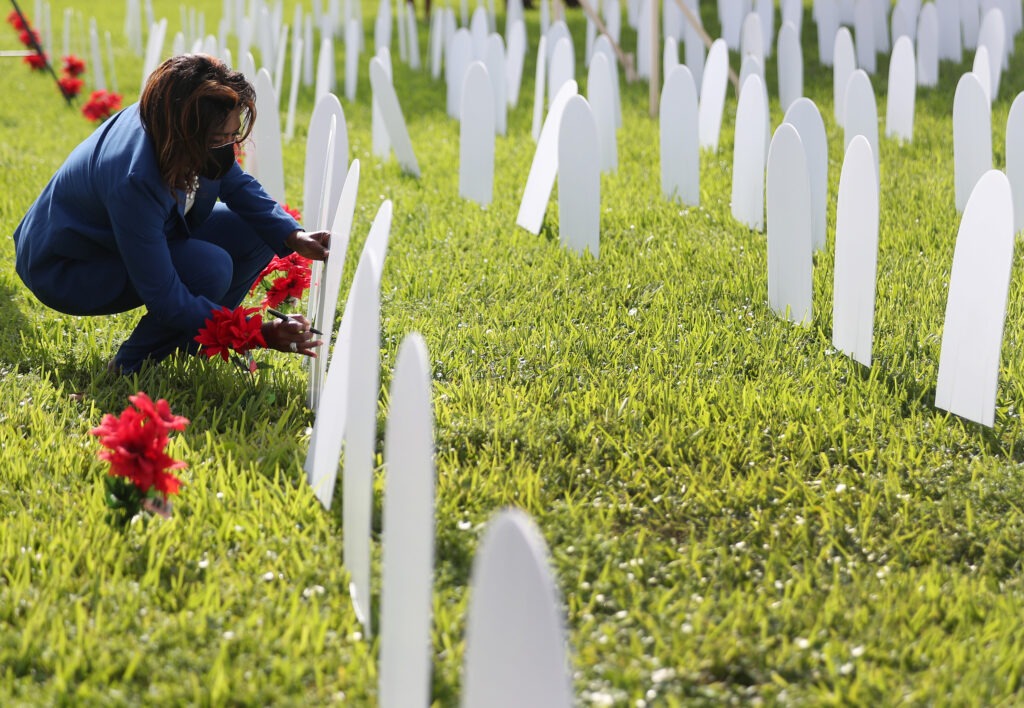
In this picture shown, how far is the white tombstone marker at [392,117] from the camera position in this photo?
5.29 metres

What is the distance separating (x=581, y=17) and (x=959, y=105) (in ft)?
27.2

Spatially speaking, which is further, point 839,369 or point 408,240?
point 408,240

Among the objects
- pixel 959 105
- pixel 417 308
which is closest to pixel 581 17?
pixel 959 105

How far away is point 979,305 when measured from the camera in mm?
2670

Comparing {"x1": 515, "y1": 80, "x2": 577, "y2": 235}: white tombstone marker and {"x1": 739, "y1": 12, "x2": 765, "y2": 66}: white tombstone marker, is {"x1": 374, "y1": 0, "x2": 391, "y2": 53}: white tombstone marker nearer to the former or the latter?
{"x1": 739, "y1": 12, "x2": 765, "y2": 66}: white tombstone marker

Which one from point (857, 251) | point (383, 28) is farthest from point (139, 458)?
point (383, 28)

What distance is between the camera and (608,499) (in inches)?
94.7

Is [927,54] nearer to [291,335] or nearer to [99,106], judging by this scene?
[99,106]

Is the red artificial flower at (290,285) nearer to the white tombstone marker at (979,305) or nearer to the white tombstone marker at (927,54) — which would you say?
the white tombstone marker at (979,305)

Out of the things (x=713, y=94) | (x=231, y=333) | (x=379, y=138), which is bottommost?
(x=379, y=138)

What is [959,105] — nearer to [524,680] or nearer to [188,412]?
[188,412]

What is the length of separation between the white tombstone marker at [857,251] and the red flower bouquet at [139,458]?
1.86 meters

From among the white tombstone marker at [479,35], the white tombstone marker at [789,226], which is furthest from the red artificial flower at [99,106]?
the white tombstone marker at [789,226]

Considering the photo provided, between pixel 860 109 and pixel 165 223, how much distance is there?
3.04 m
